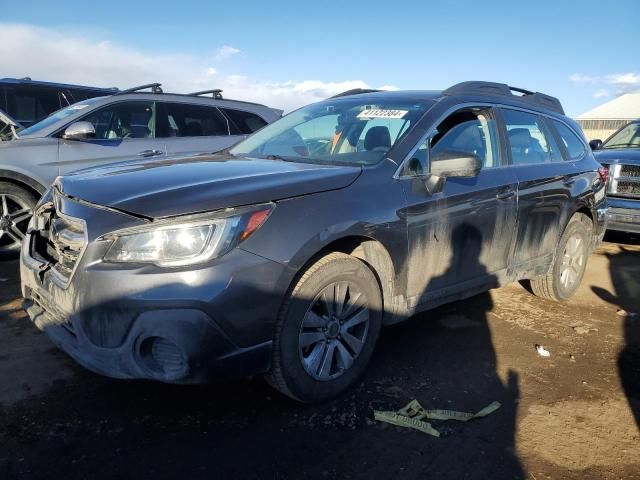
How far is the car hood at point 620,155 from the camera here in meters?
7.07

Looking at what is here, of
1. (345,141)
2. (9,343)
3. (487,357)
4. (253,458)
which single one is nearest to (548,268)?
(487,357)

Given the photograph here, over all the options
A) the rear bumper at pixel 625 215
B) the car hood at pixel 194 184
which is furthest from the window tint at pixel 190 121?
the rear bumper at pixel 625 215

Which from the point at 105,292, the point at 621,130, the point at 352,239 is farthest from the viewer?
the point at 621,130

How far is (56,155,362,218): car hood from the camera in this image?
2.34 metres

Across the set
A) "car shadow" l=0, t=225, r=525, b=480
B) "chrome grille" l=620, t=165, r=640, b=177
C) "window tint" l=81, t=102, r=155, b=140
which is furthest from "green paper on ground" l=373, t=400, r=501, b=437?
"chrome grille" l=620, t=165, r=640, b=177

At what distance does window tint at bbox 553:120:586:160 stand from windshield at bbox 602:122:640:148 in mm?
3957

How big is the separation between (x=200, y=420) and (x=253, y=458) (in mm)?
424

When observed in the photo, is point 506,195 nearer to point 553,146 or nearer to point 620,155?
point 553,146

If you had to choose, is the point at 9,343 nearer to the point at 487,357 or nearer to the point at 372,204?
the point at 372,204

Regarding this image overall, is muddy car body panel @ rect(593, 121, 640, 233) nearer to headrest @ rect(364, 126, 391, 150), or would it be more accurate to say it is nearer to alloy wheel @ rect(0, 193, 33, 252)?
headrest @ rect(364, 126, 391, 150)

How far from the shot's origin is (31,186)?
5297 mm

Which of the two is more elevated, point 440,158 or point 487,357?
point 440,158

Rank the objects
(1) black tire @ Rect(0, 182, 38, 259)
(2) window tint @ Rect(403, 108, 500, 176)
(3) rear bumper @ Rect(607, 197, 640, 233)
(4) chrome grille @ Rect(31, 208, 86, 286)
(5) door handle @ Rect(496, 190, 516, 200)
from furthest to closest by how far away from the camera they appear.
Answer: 1. (3) rear bumper @ Rect(607, 197, 640, 233)
2. (1) black tire @ Rect(0, 182, 38, 259)
3. (5) door handle @ Rect(496, 190, 516, 200)
4. (2) window tint @ Rect(403, 108, 500, 176)
5. (4) chrome grille @ Rect(31, 208, 86, 286)

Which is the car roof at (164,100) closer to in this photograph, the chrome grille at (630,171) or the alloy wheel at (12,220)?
the alloy wheel at (12,220)
